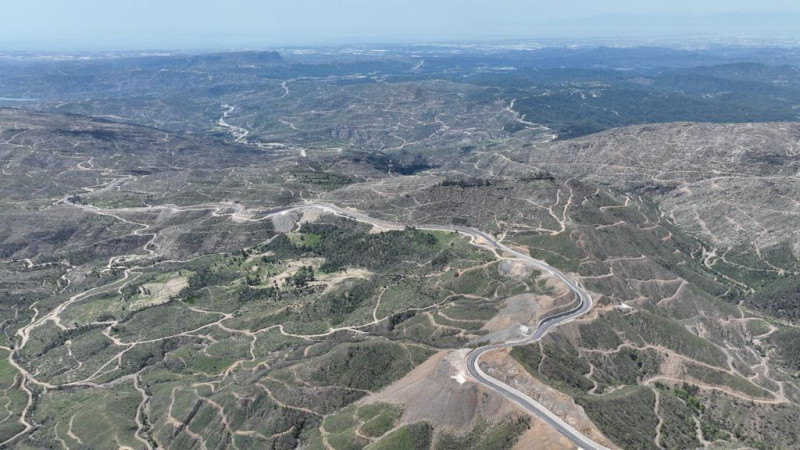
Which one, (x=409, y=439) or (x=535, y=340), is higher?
(x=535, y=340)

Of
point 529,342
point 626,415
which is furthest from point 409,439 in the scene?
point 626,415

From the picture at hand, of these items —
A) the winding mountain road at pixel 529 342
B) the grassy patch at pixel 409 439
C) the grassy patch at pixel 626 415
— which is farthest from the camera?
the grassy patch at pixel 409 439

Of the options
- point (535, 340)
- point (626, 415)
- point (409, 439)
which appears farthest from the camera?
point (535, 340)

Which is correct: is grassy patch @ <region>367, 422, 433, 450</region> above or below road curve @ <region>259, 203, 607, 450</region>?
below

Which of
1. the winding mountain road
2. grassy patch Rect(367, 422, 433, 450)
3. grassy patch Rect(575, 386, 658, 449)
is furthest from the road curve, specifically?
grassy patch Rect(367, 422, 433, 450)

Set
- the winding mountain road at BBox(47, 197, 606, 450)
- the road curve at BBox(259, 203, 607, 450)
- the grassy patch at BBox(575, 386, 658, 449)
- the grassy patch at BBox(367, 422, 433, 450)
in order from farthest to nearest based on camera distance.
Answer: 1. the grassy patch at BBox(367, 422, 433, 450)
2. the grassy patch at BBox(575, 386, 658, 449)
3. the winding mountain road at BBox(47, 197, 606, 450)
4. the road curve at BBox(259, 203, 607, 450)

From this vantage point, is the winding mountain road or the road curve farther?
the winding mountain road

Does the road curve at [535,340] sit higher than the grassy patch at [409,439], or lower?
higher

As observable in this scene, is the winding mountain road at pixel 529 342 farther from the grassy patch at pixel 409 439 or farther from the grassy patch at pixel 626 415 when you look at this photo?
the grassy patch at pixel 409 439

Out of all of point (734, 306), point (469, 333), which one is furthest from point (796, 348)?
point (469, 333)

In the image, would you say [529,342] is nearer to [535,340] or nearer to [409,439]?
[535,340]

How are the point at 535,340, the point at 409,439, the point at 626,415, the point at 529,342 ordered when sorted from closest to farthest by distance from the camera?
1. the point at 409,439
2. the point at 626,415
3. the point at 529,342
4. the point at 535,340

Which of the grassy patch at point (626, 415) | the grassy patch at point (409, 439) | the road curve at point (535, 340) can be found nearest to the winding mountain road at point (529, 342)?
the road curve at point (535, 340)

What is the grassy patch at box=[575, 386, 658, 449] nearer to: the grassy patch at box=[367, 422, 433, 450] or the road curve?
the road curve
